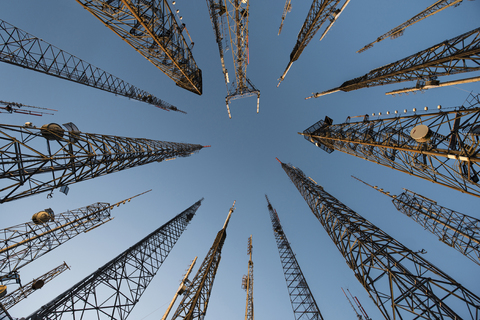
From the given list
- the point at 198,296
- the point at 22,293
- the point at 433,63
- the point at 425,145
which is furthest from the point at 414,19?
the point at 22,293

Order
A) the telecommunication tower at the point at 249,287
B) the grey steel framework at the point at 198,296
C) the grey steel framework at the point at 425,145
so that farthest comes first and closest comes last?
the telecommunication tower at the point at 249,287 < the grey steel framework at the point at 198,296 < the grey steel framework at the point at 425,145

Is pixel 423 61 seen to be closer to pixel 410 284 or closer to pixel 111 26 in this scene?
pixel 410 284

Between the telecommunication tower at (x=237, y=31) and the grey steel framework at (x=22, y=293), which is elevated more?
the telecommunication tower at (x=237, y=31)

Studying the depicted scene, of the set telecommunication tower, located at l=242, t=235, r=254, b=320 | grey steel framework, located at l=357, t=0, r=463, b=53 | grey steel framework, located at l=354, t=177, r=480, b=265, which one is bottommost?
telecommunication tower, located at l=242, t=235, r=254, b=320

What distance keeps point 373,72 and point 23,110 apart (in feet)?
150

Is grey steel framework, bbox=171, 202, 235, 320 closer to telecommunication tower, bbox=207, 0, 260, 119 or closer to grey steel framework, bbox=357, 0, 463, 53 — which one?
telecommunication tower, bbox=207, 0, 260, 119

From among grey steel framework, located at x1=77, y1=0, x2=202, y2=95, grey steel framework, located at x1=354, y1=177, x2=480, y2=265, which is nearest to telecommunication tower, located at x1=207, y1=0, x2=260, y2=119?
grey steel framework, located at x1=77, y1=0, x2=202, y2=95

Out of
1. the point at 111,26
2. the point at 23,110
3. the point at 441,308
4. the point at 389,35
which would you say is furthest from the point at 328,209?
the point at 389,35

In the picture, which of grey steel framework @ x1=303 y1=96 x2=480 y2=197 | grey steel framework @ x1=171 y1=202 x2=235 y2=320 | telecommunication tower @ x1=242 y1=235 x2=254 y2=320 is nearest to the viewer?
grey steel framework @ x1=303 y1=96 x2=480 y2=197

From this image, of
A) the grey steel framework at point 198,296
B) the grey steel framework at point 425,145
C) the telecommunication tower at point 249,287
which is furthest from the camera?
the telecommunication tower at point 249,287

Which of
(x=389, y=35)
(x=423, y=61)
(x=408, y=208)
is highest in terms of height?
(x=389, y=35)

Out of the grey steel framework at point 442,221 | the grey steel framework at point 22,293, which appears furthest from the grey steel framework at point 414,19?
the grey steel framework at point 22,293

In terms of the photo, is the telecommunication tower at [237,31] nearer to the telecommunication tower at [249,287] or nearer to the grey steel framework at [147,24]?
the grey steel framework at [147,24]

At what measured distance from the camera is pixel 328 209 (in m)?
15.4
